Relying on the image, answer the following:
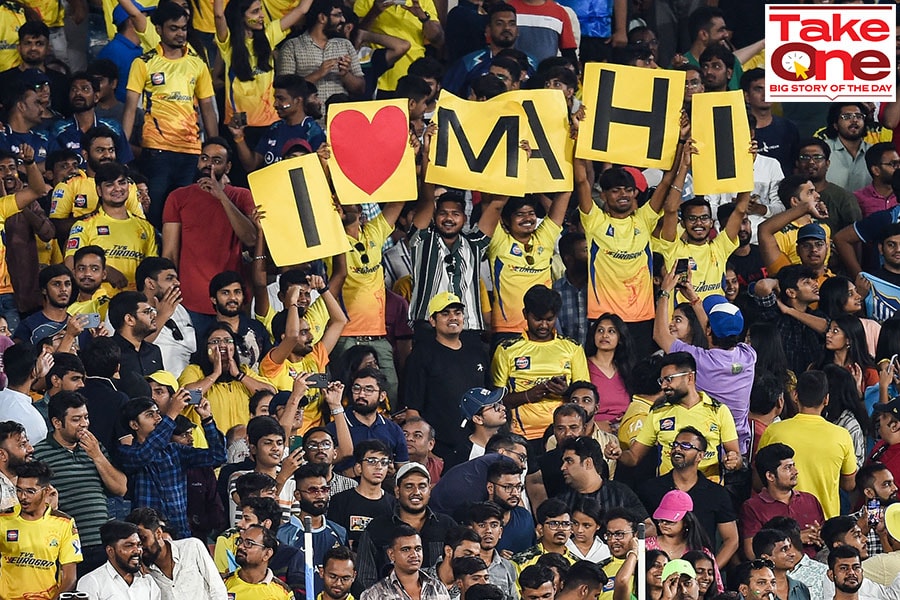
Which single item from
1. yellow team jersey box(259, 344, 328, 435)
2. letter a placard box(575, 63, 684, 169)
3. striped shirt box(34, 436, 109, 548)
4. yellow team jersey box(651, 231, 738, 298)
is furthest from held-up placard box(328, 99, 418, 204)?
striped shirt box(34, 436, 109, 548)

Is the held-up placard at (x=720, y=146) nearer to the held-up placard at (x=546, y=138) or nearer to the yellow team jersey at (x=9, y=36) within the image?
the held-up placard at (x=546, y=138)

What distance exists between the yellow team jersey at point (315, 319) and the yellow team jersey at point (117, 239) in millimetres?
830

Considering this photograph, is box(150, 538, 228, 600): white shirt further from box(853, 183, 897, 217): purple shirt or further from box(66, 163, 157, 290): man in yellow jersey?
box(853, 183, 897, 217): purple shirt

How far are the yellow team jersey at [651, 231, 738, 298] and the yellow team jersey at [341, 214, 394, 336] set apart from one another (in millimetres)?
1875

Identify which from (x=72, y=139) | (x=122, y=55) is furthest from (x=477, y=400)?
(x=122, y=55)

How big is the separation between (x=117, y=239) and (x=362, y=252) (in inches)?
59.0

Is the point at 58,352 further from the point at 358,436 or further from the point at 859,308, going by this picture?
the point at 859,308

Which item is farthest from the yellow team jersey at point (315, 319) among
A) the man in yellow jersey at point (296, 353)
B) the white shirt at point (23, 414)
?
the white shirt at point (23, 414)

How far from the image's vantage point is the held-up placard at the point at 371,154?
13891 mm

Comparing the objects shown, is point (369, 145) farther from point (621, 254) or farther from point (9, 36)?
point (9, 36)

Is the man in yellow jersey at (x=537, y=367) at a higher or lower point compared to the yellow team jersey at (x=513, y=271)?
lower

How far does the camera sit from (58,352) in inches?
476

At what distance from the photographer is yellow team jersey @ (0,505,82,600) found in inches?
430

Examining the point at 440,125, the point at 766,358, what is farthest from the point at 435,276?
the point at 766,358
